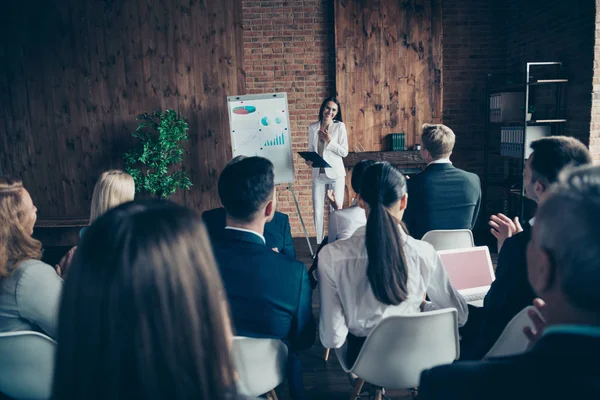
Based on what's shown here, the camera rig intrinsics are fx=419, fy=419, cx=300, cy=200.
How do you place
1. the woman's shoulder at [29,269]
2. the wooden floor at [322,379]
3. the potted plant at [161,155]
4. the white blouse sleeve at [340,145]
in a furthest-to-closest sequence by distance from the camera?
the potted plant at [161,155] < the white blouse sleeve at [340,145] < the wooden floor at [322,379] < the woman's shoulder at [29,269]

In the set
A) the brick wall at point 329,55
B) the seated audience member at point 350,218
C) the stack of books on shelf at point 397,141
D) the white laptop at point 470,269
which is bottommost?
the white laptop at point 470,269

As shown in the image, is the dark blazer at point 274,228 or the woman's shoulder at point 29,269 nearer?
the woman's shoulder at point 29,269

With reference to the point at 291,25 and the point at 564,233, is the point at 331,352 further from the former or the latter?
the point at 291,25

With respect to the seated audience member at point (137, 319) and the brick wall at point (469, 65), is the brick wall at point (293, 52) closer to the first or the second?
the brick wall at point (469, 65)

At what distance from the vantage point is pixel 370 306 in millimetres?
1727

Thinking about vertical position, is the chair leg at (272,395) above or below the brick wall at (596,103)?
below

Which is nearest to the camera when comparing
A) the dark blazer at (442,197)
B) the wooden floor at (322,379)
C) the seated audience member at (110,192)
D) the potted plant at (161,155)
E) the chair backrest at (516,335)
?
the chair backrest at (516,335)

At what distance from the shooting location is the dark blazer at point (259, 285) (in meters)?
1.54

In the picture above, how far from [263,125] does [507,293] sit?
147 inches

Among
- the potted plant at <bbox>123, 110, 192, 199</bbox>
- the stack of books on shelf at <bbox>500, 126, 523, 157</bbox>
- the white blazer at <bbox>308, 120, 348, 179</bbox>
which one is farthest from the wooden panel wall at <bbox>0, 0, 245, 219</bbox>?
the stack of books on shelf at <bbox>500, 126, 523, 157</bbox>

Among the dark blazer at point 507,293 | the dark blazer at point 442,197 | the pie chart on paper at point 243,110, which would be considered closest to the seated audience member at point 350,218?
the dark blazer at point 442,197

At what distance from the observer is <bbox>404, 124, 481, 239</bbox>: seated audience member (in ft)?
8.84

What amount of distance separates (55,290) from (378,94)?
186 inches

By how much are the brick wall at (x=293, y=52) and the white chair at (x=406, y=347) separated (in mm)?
4260
